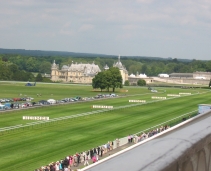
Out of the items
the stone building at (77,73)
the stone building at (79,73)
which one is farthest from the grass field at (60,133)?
the stone building at (77,73)

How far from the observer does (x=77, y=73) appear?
583 ft

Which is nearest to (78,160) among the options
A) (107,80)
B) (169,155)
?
(169,155)

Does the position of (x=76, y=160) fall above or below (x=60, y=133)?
above

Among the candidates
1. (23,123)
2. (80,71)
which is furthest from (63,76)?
(23,123)

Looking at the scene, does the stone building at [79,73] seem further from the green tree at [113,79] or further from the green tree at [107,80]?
the green tree at [107,80]

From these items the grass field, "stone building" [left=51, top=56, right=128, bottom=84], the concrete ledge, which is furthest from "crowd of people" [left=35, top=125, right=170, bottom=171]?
"stone building" [left=51, top=56, right=128, bottom=84]

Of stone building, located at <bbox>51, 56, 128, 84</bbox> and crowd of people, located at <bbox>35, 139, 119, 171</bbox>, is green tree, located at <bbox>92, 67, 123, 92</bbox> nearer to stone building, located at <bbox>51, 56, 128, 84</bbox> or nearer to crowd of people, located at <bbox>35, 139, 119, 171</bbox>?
crowd of people, located at <bbox>35, 139, 119, 171</bbox>

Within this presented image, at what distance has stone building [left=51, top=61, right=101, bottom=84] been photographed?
175 m

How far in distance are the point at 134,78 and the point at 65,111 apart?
437 ft

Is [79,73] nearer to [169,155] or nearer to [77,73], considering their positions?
[77,73]

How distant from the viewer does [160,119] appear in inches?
1736

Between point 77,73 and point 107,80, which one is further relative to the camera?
point 77,73

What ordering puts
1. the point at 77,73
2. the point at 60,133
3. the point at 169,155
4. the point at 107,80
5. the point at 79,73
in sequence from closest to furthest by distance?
1. the point at 169,155
2. the point at 60,133
3. the point at 107,80
4. the point at 79,73
5. the point at 77,73

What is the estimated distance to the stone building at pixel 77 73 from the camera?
17488 cm
